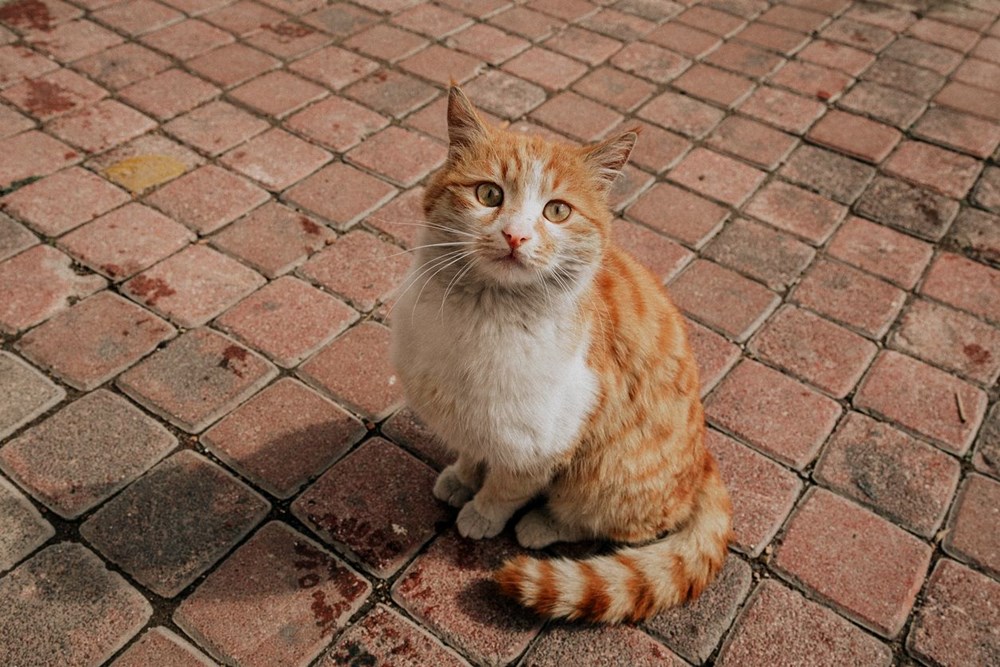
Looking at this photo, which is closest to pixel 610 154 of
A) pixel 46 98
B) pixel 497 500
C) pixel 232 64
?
pixel 497 500

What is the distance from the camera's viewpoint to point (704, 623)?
7.02 feet

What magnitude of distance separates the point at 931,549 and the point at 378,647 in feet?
5.35

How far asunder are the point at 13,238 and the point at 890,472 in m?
3.22

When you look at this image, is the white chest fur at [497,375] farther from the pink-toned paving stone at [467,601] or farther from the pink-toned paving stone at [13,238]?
the pink-toned paving stone at [13,238]

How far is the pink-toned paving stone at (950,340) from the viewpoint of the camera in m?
2.90

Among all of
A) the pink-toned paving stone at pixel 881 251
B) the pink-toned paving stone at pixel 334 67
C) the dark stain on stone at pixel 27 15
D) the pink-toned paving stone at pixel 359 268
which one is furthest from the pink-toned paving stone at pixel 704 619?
the dark stain on stone at pixel 27 15

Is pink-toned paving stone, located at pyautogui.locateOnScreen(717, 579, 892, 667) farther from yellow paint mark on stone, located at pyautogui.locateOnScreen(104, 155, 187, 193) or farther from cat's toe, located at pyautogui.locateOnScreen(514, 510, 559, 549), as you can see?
yellow paint mark on stone, located at pyautogui.locateOnScreen(104, 155, 187, 193)

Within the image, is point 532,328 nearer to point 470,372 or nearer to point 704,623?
point 470,372

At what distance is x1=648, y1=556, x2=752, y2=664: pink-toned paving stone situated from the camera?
2.09 m

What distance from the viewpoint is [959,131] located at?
405cm

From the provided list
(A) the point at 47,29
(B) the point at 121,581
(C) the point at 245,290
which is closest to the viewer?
(B) the point at 121,581

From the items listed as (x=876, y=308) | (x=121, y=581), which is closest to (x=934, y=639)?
(x=876, y=308)

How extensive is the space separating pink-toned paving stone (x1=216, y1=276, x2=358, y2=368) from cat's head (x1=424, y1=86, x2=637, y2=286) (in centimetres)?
100

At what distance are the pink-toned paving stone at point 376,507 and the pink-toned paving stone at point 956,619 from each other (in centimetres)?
136
